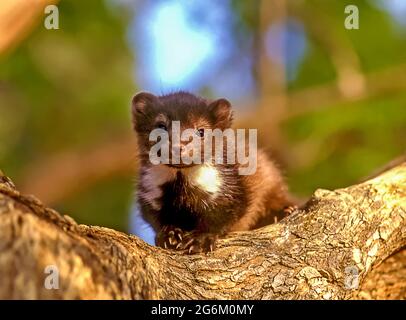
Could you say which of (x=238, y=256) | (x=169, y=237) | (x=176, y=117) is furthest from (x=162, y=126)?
(x=238, y=256)

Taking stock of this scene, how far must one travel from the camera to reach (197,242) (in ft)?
18.9

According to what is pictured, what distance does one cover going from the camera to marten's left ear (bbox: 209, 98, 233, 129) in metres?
6.84

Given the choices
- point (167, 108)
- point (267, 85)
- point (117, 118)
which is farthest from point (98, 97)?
point (167, 108)

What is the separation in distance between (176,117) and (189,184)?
0.59 metres

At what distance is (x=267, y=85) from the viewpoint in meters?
11.9

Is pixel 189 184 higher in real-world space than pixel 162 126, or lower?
lower

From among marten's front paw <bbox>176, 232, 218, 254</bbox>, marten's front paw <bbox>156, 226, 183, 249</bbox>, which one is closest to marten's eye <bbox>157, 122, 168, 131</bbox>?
marten's front paw <bbox>156, 226, 183, 249</bbox>

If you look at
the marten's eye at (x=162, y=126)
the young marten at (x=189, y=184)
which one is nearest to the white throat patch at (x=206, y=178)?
the young marten at (x=189, y=184)

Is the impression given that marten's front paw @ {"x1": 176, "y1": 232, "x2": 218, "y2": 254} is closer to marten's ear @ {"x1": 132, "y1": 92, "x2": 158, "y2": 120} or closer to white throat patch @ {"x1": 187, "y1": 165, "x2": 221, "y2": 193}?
white throat patch @ {"x1": 187, "y1": 165, "x2": 221, "y2": 193}

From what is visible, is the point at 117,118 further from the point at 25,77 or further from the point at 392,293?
the point at 392,293

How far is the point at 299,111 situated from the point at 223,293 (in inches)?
273

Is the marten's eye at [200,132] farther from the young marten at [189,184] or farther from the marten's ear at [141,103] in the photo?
the marten's ear at [141,103]

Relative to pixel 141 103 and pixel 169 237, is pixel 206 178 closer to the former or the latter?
pixel 169 237

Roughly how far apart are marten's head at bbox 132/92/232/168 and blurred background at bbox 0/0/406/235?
389 centimetres
